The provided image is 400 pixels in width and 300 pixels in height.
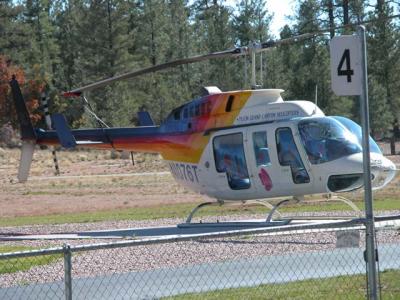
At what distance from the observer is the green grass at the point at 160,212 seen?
24.1 meters

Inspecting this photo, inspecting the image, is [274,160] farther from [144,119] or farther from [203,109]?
[144,119]

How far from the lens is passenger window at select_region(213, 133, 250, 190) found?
65.8 ft

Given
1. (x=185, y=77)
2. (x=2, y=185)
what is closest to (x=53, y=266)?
(x=2, y=185)

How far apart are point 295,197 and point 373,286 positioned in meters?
11.1

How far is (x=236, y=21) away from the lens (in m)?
59.3

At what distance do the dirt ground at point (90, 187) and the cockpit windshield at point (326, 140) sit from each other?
32.2ft

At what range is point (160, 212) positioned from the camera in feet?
85.2

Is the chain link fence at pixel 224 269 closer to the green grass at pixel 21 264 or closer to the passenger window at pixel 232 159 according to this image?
the green grass at pixel 21 264

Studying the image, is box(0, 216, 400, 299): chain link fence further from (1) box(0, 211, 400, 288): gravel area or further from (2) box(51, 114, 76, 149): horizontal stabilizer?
(2) box(51, 114, 76, 149): horizontal stabilizer

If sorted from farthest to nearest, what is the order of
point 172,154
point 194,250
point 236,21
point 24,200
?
point 236,21 < point 24,200 < point 172,154 < point 194,250

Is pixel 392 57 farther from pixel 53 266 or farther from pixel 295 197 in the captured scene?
pixel 53 266

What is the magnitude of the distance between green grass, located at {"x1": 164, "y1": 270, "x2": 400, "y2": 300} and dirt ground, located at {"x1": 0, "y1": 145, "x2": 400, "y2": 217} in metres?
17.1

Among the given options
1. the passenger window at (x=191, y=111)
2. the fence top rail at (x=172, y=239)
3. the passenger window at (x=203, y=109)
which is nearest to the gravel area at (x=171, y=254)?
the fence top rail at (x=172, y=239)

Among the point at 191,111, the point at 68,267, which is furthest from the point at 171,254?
the point at 191,111
